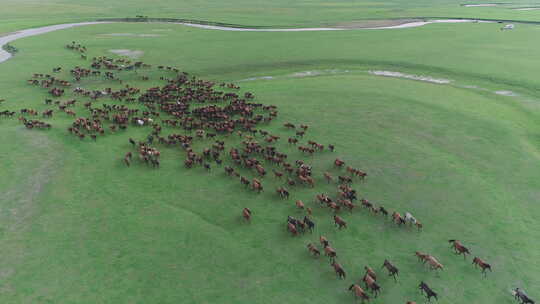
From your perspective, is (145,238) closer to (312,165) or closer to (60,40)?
(312,165)

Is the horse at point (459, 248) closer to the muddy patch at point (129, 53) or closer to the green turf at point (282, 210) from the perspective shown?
the green turf at point (282, 210)

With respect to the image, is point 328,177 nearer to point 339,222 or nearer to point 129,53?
point 339,222

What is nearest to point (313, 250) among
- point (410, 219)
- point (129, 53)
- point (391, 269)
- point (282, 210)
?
point (391, 269)

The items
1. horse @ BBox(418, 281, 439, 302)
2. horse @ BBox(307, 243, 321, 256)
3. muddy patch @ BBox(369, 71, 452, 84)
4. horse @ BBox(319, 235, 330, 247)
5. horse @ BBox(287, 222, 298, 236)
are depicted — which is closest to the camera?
horse @ BBox(418, 281, 439, 302)

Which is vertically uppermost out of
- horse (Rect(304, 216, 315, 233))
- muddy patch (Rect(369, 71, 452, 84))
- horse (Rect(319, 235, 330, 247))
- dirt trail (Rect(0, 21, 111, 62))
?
dirt trail (Rect(0, 21, 111, 62))

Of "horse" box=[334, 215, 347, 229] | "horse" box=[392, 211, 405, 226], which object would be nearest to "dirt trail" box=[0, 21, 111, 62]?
"horse" box=[334, 215, 347, 229]

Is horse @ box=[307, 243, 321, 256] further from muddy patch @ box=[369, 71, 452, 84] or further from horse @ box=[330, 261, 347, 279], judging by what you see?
muddy patch @ box=[369, 71, 452, 84]
